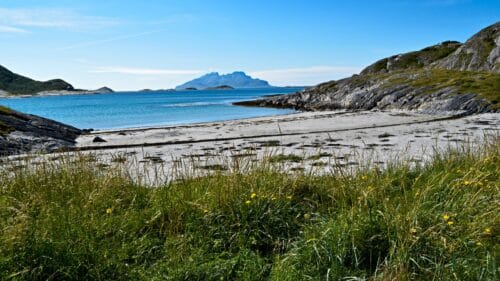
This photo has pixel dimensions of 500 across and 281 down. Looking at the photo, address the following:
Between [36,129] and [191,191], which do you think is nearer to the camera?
[191,191]

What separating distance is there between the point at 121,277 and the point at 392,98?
178 ft

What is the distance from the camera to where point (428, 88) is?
51.5m

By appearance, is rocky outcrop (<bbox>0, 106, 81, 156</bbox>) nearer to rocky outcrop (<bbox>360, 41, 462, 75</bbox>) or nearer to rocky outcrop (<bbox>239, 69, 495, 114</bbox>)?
rocky outcrop (<bbox>239, 69, 495, 114</bbox>)

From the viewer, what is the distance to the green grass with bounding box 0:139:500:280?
4.76m

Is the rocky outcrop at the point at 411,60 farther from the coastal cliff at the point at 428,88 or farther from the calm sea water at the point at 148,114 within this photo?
the calm sea water at the point at 148,114

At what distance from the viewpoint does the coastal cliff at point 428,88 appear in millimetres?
42625

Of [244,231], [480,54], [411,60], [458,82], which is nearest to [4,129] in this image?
[244,231]

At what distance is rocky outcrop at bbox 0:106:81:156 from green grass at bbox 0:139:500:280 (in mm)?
12966

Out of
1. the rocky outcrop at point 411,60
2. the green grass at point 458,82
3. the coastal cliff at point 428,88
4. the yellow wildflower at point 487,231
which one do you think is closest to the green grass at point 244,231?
the yellow wildflower at point 487,231

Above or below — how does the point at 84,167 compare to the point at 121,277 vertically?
above

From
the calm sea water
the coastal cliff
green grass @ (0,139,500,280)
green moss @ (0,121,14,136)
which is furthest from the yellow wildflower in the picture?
the calm sea water

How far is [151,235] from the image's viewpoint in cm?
610

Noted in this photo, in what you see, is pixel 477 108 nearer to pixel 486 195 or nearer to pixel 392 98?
pixel 392 98

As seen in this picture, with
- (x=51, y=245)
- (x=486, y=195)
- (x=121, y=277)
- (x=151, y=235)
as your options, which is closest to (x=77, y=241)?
(x=51, y=245)
